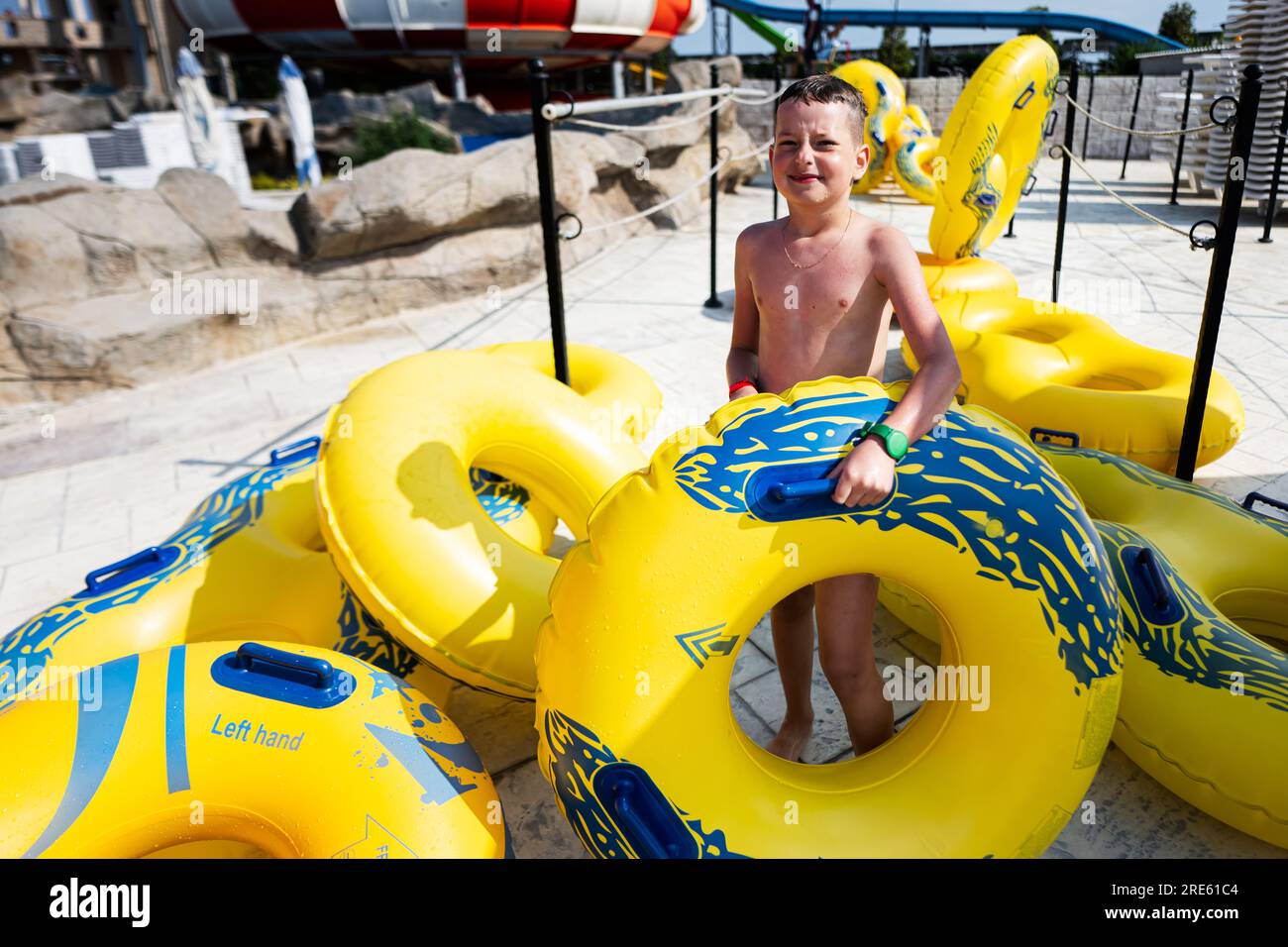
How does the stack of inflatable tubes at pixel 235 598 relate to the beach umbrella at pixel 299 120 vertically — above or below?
below

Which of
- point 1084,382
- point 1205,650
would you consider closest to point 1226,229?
point 1084,382

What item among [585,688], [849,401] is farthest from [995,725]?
[585,688]

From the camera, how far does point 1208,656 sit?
2.21 metres

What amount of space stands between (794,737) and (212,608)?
1.82m

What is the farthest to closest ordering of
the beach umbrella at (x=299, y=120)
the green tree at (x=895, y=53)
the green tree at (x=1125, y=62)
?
the green tree at (x=895, y=53), the green tree at (x=1125, y=62), the beach umbrella at (x=299, y=120)

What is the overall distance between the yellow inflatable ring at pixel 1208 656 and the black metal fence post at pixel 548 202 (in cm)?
238

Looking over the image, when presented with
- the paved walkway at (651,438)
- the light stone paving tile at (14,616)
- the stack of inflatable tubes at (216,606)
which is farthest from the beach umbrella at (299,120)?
the stack of inflatable tubes at (216,606)

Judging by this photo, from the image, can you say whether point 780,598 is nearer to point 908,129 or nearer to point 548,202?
point 548,202

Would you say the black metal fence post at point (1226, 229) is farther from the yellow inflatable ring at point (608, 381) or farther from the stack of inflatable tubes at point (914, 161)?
the stack of inflatable tubes at point (914, 161)

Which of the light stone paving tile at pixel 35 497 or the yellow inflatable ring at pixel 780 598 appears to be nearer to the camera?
the yellow inflatable ring at pixel 780 598

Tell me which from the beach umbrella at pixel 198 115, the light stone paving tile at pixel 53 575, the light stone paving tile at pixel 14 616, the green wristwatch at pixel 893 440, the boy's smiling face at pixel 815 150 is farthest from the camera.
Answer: the beach umbrella at pixel 198 115

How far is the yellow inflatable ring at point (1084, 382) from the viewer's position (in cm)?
354

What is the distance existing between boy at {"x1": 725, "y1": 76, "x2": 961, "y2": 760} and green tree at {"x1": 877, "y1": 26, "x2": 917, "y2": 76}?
3080 centimetres
